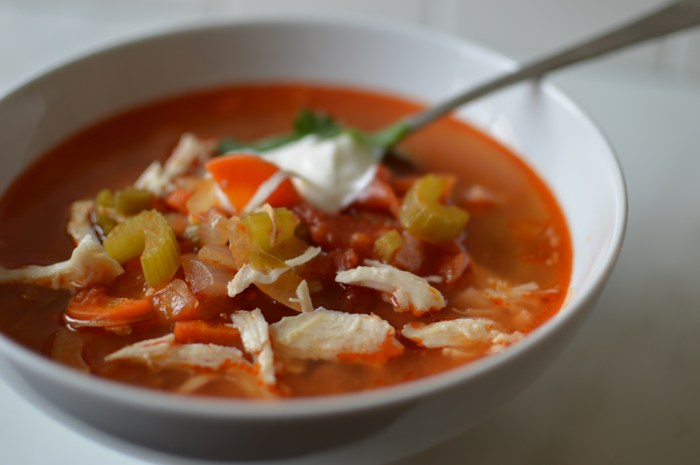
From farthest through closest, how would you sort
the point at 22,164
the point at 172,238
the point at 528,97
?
the point at 528,97 → the point at 22,164 → the point at 172,238

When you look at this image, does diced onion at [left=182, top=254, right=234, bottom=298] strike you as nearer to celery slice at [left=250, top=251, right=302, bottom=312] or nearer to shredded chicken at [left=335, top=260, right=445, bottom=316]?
celery slice at [left=250, top=251, right=302, bottom=312]

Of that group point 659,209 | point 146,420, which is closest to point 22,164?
point 146,420

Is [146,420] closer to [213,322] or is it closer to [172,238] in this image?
[213,322]

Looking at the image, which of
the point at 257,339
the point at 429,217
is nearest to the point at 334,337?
the point at 257,339

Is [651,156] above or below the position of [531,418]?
above

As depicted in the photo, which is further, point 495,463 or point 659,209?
point 659,209

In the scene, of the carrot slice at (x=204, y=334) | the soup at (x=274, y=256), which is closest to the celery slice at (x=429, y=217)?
the soup at (x=274, y=256)
